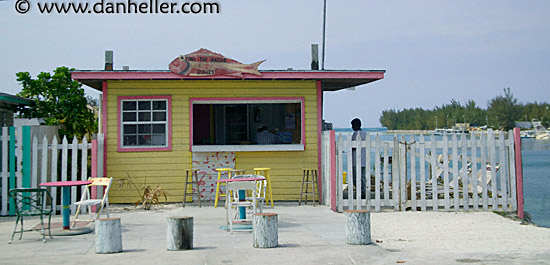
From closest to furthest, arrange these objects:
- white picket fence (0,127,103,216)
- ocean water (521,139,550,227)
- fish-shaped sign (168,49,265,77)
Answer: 1. white picket fence (0,127,103,216)
2. fish-shaped sign (168,49,265,77)
3. ocean water (521,139,550,227)

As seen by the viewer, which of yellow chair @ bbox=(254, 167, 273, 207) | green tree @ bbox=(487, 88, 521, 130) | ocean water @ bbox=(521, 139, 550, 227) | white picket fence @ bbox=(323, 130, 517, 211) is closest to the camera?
white picket fence @ bbox=(323, 130, 517, 211)

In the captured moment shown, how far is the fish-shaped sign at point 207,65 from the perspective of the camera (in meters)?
12.7

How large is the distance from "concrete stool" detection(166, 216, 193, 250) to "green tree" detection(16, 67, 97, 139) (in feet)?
25.6

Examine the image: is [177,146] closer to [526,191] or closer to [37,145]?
[37,145]

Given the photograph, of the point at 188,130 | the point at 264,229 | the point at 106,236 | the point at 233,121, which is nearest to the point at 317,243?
the point at 264,229

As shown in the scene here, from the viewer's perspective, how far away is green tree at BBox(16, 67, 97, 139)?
15.2 meters

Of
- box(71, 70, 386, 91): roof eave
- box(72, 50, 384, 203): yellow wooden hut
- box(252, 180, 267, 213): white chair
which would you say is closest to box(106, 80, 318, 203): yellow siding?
box(72, 50, 384, 203): yellow wooden hut

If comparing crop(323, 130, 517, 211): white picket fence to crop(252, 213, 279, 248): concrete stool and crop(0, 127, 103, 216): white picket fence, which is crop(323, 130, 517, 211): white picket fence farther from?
crop(0, 127, 103, 216): white picket fence

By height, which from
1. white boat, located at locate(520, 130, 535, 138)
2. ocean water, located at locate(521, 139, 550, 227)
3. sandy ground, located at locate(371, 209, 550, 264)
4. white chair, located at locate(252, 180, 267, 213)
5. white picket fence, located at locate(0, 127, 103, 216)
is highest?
white boat, located at locate(520, 130, 535, 138)

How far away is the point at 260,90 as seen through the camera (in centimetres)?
1352

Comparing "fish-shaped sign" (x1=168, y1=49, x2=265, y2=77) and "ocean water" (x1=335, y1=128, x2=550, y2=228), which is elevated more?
"fish-shaped sign" (x1=168, y1=49, x2=265, y2=77)

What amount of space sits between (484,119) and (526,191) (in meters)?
84.2

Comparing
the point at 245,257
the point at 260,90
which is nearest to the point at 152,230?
the point at 245,257

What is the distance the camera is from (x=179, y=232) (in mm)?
7941
